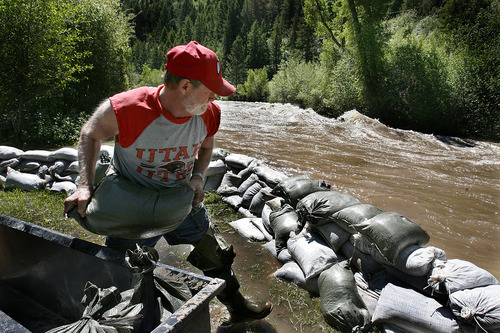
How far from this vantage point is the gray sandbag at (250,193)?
436cm

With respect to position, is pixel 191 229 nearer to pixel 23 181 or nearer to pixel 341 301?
pixel 341 301

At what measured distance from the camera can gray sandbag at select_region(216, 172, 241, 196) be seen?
4.73 metres

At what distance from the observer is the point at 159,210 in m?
→ 1.47

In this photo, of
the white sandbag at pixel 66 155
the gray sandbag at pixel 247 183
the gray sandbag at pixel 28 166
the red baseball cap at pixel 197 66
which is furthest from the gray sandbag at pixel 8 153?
the red baseball cap at pixel 197 66

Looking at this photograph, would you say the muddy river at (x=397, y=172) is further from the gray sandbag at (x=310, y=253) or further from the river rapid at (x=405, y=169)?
the gray sandbag at (x=310, y=253)

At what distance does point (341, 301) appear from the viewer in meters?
2.35

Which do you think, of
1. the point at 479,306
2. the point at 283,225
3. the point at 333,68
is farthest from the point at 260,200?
the point at 333,68

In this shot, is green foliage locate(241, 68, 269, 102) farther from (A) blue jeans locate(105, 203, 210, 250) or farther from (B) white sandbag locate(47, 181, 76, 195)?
(A) blue jeans locate(105, 203, 210, 250)

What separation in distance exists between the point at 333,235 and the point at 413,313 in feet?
3.23

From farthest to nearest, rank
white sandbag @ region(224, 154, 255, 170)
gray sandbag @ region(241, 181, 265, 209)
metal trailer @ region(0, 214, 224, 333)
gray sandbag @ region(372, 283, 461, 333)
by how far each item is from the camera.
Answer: white sandbag @ region(224, 154, 255, 170), gray sandbag @ region(241, 181, 265, 209), gray sandbag @ region(372, 283, 461, 333), metal trailer @ region(0, 214, 224, 333)

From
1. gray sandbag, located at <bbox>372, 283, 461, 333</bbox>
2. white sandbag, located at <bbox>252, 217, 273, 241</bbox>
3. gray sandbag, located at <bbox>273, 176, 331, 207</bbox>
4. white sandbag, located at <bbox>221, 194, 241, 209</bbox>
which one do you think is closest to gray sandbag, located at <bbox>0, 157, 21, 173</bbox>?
white sandbag, located at <bbox>221, 194, 241, 209</bbox>

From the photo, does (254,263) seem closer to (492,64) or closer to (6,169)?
(6,169)

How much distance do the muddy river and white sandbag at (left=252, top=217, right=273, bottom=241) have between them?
0.70 ft

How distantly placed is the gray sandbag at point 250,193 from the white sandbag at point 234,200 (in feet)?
0.26
